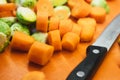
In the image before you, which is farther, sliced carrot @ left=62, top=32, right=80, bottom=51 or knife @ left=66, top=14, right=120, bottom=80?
sliced carrot @ left=62, top=32, right=80, bottom=51

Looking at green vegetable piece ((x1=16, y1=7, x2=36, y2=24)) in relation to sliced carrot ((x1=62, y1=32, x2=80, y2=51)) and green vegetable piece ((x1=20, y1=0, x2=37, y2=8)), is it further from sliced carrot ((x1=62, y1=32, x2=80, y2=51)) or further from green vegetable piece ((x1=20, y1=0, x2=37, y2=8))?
sliced carrot ((x1=62, y1=32, x2=80, y2=51))

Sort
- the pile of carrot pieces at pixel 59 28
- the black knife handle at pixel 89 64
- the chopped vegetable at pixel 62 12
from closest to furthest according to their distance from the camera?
the black knife handle at pixel 89 64, the pile of carrot pieces at pixel 59 28, the chopped vegetable at pixel 62 12

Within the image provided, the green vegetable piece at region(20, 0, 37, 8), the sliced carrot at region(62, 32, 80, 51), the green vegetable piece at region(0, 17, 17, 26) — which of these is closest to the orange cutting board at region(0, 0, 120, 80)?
the sliced carrot at region(62, 32, 80, 51)

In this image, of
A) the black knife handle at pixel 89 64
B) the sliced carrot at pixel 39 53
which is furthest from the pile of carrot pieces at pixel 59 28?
the black knife handle at pixel 89 64

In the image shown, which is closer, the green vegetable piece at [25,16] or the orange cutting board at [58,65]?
the orange cutting board at [58,65]

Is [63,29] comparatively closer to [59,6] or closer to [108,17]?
[59,6]

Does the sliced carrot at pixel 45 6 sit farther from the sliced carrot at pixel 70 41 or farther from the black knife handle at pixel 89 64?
the black knife handle at pixel 89 64

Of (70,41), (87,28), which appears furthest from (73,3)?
(70,41)
